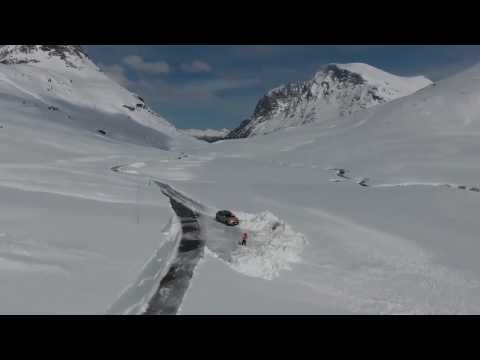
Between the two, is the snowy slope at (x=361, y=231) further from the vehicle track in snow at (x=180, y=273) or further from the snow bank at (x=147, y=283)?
the snow bank at (x=147, y=283)

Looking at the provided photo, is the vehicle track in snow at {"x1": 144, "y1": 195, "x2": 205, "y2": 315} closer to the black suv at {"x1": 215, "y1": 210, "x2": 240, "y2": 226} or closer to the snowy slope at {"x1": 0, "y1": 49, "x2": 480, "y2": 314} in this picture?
the snowy slope at {"x1": 0, "y1": 49, "x2": 480, "y2": 314}

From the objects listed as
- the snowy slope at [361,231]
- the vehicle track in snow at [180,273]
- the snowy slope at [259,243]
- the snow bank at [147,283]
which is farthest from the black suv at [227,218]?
the snow bank at [147,283]

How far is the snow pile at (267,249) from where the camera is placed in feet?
78.5

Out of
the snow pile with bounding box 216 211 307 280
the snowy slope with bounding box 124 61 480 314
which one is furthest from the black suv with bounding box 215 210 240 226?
the snowy slope with bounding box 124 61 480 314

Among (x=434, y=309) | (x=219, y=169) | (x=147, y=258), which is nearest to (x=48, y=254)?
(x=147, y=258)

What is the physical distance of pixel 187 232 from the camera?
31266 mm

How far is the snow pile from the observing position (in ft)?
78.5

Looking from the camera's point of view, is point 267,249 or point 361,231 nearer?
point 267,249

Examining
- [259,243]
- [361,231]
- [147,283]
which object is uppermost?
[147,283]

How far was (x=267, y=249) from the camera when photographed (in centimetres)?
2714

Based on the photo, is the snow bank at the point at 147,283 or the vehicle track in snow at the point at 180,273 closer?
the snow bank at the point at 147,283

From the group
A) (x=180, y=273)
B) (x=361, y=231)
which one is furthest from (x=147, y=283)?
(x=361, y=231)

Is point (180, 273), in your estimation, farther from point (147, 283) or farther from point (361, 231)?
point (361, 231)
